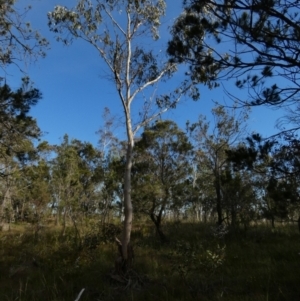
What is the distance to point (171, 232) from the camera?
1566cm

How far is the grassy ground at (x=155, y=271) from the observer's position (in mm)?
6465

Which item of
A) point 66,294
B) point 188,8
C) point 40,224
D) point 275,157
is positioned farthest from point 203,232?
point 188,8

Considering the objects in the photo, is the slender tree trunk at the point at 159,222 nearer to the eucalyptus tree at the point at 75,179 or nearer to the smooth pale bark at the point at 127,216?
the eucalyptus tree at the point at 75,179

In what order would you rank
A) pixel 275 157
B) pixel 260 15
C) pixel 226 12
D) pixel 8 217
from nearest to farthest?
1. pixel 260 15
2. pixel 226 12
3. pixel 275 157
4. pixel 8 217

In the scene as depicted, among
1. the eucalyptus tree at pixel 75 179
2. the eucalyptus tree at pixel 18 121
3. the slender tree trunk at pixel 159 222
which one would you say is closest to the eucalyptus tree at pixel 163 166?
the slender tree trunk at pixel 159 222

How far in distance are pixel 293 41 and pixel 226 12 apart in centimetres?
101

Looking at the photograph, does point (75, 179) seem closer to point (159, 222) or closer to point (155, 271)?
point (159, 222)

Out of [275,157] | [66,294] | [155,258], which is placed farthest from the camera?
[155,258]

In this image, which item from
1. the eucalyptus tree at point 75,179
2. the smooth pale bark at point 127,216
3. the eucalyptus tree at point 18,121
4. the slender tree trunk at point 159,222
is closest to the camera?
the eucalyptus tree at point 18,121

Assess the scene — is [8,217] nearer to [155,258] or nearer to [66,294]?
[155,258]

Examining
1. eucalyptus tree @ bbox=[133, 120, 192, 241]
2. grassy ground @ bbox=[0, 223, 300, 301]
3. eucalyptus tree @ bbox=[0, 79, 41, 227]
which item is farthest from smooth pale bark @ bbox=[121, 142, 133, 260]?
eucalyptus tree @ bbox=[133, 120, 192, 241]

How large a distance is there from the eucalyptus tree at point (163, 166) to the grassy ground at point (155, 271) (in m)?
1.91

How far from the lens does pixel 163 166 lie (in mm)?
15180

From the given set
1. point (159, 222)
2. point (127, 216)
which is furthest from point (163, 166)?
point (127, 216)
